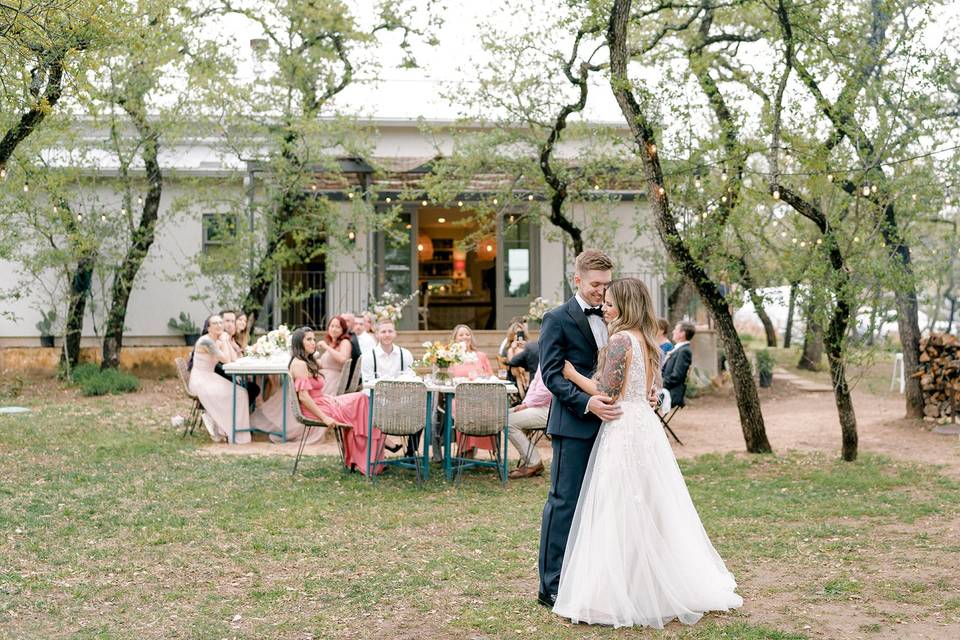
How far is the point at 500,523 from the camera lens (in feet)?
24.7

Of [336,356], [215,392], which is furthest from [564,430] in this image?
[215,392]

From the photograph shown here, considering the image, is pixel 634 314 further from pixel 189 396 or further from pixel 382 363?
pixel 189 396

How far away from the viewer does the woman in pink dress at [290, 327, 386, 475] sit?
9.55 meters

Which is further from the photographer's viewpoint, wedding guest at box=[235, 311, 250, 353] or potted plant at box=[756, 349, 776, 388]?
potted plant at box=[756, 349, 776, 388]

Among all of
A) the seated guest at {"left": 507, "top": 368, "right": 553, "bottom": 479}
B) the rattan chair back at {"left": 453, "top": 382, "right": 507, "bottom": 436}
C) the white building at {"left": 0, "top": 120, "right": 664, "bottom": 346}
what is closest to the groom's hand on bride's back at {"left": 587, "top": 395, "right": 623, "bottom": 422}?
the rattan chair back at {"left": 453, "top": 382, "right": 507, "bottom": 436}

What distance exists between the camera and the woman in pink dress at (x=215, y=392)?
12.0 m

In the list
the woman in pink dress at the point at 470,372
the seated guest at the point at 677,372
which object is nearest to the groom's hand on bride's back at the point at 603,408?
the woman in pink dress at the point at 470,372

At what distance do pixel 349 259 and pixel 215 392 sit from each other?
8051 mm

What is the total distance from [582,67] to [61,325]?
11.2 metres

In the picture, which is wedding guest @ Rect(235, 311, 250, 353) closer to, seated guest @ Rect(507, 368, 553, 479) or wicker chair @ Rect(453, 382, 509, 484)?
seated guest @ Rect(507, 368, 553, 479)

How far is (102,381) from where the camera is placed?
1670 centimetres

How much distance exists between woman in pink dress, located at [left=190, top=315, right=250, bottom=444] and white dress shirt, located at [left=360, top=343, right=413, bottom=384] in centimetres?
202

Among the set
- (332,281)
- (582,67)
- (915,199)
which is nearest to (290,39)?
(332,281)

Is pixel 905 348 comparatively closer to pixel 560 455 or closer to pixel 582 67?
pixel 582 67
